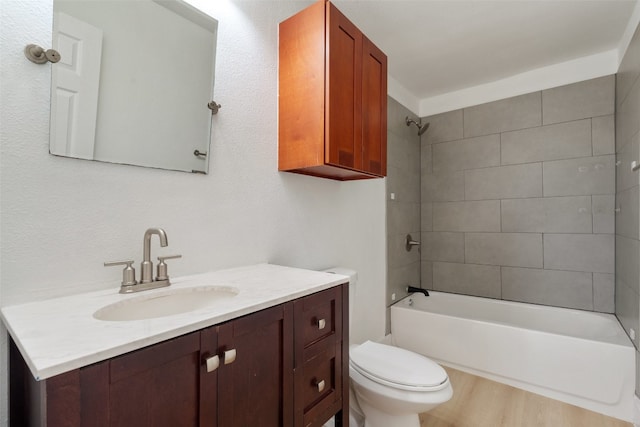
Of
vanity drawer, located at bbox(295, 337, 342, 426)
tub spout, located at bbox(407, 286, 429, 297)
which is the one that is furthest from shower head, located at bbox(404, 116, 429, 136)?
vanity drawer, located at bbox(295, 337, 342, 426)

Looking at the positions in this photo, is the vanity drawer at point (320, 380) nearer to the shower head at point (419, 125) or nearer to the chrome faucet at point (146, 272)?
the chrome faucet at point (146, 272)

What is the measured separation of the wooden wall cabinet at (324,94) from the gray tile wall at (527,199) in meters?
1.75

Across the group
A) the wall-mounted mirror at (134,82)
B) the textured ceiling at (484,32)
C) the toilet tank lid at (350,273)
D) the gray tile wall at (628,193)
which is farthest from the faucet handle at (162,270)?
the gray tile wall at (628,193)

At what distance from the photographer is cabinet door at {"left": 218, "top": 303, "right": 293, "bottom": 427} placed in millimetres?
778

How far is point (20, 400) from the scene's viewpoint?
818 mm

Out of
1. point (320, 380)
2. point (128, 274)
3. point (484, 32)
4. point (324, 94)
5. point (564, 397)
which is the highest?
point (484, 32)

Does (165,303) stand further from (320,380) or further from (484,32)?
(484,32)


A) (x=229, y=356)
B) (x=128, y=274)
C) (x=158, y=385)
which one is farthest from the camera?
(x=128, y=274)

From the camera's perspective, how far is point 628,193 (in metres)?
2.00

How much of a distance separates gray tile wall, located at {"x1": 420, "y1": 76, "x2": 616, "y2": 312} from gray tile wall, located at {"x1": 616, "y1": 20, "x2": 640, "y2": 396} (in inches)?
2.3

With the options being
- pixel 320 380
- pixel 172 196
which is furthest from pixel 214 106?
pixel 320 380

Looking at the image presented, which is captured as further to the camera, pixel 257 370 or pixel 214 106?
pixel 214 106

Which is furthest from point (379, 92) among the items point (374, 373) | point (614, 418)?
point (614, 418)

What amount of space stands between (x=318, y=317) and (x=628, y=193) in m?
2.31
